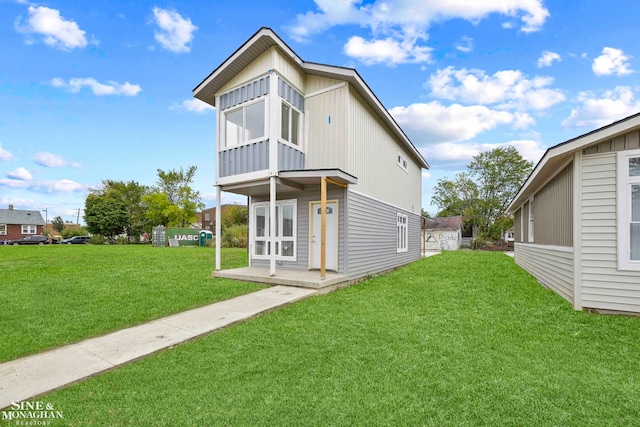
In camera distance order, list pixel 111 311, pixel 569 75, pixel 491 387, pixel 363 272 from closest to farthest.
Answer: pixel 491 387 < pixel 111 311 < pixel 363 272 < pixel 569 75

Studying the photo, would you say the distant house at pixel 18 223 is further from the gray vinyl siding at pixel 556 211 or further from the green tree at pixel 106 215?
the gray vinyl siding at pixel 556 211

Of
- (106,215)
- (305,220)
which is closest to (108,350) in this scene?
(305,220)

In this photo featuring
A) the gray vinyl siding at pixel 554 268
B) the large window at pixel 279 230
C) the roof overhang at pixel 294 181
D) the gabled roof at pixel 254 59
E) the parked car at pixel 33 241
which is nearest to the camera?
the gray vinyl siding at pixel 554 268

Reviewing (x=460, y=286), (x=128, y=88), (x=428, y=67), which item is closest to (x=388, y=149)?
(x=428, y=67)

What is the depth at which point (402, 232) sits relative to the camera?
14453 mm

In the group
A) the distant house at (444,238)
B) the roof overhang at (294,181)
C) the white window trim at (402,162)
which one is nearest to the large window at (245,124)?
the roof overhang at (294,181)

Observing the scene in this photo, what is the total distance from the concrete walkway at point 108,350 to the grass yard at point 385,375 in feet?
Result: 0.75

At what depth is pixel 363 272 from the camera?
953 centimetres

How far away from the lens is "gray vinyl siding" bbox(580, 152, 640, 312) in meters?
5.44

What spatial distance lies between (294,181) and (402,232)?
7530 mm

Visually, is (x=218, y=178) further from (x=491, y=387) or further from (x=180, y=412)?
(x=491, y=387)

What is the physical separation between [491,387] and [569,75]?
13.8 metres

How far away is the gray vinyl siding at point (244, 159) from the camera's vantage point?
27.7ft

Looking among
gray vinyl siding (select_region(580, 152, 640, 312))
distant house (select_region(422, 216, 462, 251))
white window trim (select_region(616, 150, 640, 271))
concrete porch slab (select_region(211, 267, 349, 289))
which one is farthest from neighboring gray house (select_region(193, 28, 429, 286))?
distant house (select_region(422, 216, 462, 251))
